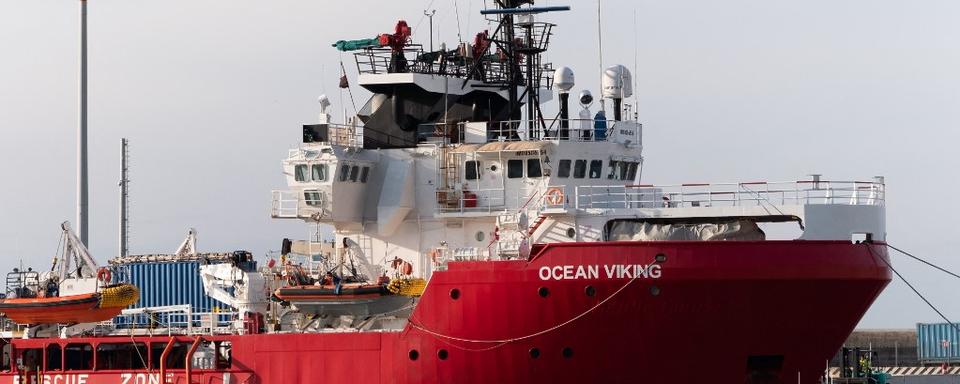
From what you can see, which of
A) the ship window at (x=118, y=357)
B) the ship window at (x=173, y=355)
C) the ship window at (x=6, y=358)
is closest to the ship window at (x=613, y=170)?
the ship window at (x=173, y=355)

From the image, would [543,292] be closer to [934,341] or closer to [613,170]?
[613,170]

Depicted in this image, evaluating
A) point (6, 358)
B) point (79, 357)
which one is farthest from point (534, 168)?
point (6, 358)

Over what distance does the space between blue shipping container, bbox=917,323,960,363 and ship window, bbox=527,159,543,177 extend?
26.4 meters

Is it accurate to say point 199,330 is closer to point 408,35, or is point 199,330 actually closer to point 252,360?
point 252,360

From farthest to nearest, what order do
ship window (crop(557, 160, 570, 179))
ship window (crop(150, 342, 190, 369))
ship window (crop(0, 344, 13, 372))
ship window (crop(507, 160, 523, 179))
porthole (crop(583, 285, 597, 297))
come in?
ship window (crop(0, 344, 13, 372)) → ship window (crop(150, 342, 190, 369)) → ship window (crop(507, 160, 523, 179)) → ship window (crop(557, 160, 570, 179)) → porthole (crop(583, 285, 597, 297))

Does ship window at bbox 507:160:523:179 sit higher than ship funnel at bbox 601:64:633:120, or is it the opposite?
ship funnel at bbox 601:64:633:120

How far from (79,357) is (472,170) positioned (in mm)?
10085

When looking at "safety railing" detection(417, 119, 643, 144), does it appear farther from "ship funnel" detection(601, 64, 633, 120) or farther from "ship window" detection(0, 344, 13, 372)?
"ship window" detection(0, 344, 13, 372)

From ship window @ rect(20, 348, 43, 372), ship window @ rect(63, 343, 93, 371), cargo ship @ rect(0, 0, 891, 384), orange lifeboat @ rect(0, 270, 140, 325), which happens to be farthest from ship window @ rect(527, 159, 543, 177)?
ship window @ rect(20, 348, 43, 372)

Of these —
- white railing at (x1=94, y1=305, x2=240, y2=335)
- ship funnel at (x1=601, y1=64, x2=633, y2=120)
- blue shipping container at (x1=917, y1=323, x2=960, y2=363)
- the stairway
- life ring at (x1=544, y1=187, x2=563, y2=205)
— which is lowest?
blue shipping container at (x1=917, y1=323, x2=960, y2=363)

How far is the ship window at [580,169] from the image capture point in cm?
3541

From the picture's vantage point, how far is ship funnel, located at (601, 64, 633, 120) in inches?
1417

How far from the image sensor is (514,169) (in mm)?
35594

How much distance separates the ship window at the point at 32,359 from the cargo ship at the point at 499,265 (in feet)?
0.17
